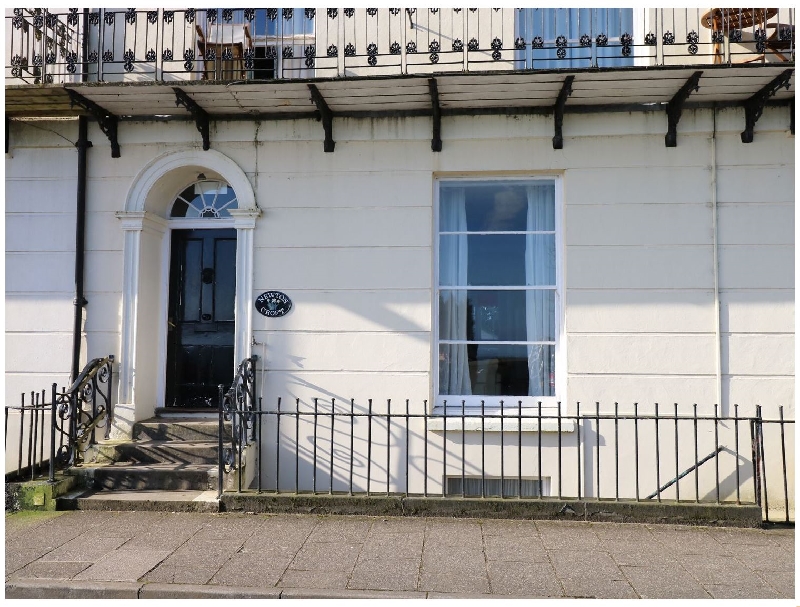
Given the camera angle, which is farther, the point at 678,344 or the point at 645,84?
the point at 678,344

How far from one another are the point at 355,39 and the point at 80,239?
3794 mm

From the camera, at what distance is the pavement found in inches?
180

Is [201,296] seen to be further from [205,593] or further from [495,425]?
[205,593]

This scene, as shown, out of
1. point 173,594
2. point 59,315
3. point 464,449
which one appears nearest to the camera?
point 173,594

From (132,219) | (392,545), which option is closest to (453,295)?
(392,545)

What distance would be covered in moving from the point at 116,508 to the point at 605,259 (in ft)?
17.8

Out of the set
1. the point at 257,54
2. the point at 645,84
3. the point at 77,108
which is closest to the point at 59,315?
the point at 77,108

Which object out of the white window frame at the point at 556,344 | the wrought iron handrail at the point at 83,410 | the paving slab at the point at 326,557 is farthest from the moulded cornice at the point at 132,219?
the paving slab at the point at 326,557

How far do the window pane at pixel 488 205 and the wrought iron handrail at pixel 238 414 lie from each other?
2666 millimetres

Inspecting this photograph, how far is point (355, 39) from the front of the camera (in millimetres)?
7672

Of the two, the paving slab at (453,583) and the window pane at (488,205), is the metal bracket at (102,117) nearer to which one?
the window pane at (488,205)

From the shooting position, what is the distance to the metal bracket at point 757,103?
21.6ft

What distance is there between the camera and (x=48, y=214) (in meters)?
7.71

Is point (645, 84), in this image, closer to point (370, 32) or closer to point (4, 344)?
point (370, 32)
